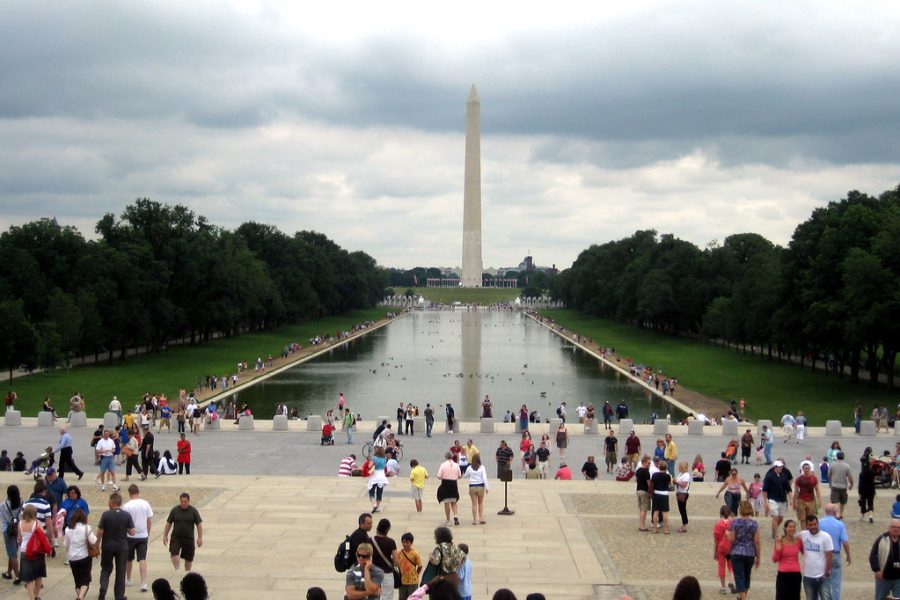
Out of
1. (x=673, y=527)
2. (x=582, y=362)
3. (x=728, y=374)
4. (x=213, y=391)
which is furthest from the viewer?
(x=582, y=362)

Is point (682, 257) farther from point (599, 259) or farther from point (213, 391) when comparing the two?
point (213, 391)

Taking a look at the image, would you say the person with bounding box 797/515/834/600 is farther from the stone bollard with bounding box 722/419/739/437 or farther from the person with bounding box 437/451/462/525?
the stone bollard with bounding box 722/419/739/437

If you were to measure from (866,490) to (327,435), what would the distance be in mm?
16106

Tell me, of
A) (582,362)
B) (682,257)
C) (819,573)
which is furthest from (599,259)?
(819,573)

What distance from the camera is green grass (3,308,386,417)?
45156mm

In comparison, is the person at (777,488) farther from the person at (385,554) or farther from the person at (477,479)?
the person at (385,554)

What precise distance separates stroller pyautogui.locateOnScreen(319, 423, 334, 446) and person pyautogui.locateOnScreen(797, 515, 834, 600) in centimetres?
1922

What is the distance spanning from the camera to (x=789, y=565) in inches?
451

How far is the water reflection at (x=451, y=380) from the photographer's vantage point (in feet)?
152

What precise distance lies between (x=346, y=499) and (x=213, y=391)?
3245 centimetres

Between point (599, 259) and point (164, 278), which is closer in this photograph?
point (164, 278)

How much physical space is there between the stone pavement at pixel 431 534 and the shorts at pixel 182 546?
0.56 metres

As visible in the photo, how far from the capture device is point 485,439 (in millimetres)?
31250

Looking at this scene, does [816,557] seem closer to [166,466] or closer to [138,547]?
[138,547]
